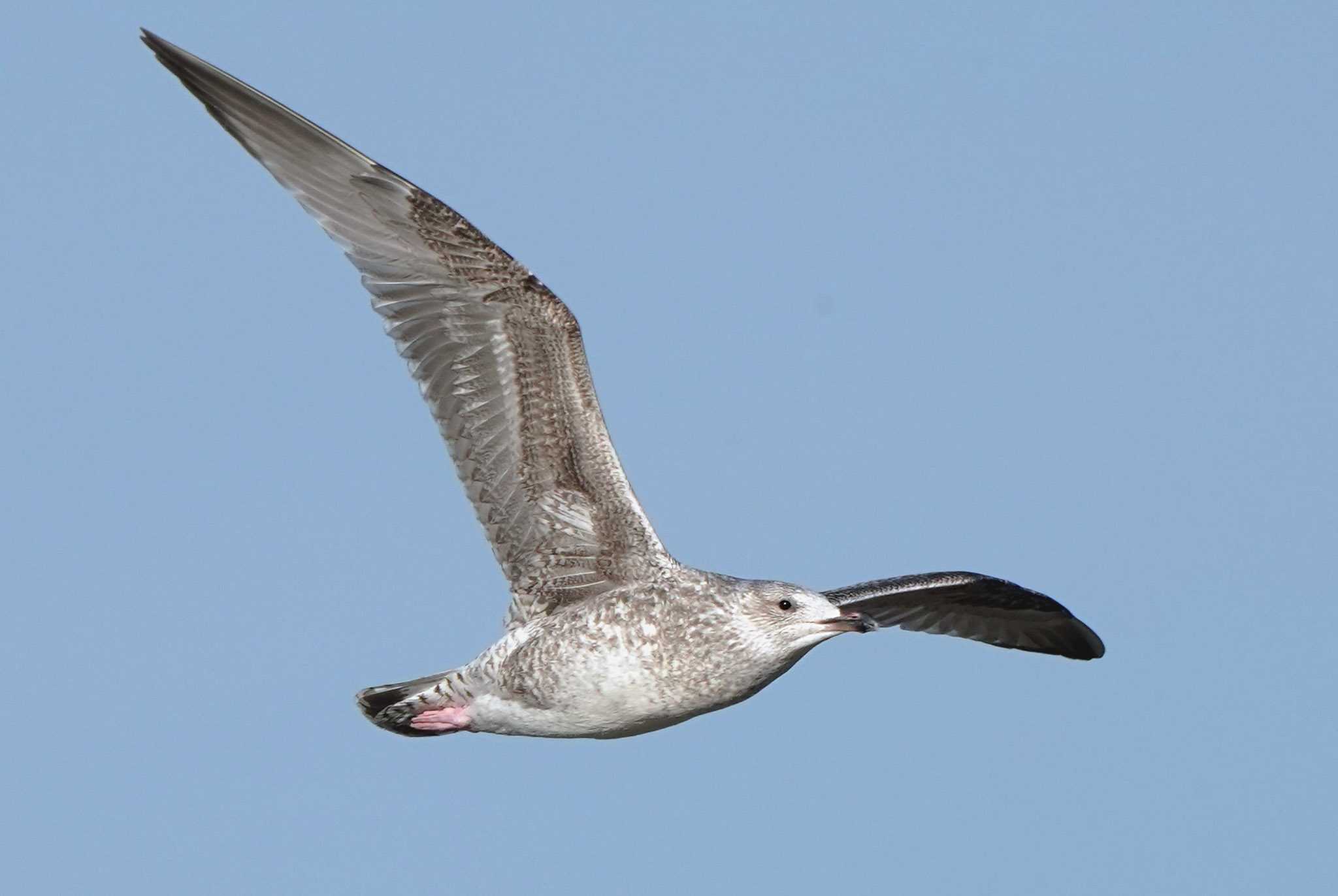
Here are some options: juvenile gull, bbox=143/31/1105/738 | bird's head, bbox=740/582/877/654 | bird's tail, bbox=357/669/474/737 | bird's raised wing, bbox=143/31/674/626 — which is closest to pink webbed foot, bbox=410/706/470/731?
bird's tail, bbox=357/669/474/737

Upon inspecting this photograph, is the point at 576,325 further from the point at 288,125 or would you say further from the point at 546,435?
the point at 288,125

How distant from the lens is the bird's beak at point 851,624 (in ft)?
45.5

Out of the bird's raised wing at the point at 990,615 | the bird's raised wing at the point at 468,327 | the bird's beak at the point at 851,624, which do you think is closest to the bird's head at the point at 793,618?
the bird's beak at the point at 851,624

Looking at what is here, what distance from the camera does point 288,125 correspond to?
14.0m

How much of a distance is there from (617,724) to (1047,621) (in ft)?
17.2

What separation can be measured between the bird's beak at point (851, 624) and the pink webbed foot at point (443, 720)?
266 centimetres

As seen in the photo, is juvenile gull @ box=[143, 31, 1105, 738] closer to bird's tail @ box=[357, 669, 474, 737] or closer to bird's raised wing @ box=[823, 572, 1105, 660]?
bird's tail @ box=[357, 669, 474, 737]

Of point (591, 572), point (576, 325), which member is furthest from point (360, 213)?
point (591, 572)

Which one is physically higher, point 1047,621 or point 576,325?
point 576,325

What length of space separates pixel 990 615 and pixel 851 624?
4260mm

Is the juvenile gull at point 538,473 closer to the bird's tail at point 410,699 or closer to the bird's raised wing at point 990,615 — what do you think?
the bird's tail at point 410,699

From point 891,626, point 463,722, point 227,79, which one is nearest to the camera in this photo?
point 227,79

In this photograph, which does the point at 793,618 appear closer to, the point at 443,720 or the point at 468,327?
the point at 443,720

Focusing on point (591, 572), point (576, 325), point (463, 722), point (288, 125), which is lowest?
point (463, 722)
